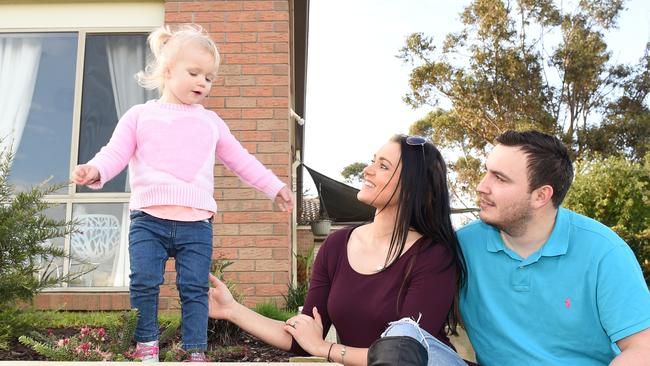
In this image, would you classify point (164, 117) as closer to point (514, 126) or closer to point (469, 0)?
point (514, 126)

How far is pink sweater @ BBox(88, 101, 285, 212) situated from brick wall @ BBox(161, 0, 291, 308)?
222 centimetres

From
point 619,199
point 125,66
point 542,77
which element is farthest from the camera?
point 542,77

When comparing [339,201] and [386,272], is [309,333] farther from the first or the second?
[339,201]

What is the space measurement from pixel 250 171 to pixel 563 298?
5.30ft

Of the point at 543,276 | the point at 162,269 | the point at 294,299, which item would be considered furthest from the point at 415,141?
the point at 294,299

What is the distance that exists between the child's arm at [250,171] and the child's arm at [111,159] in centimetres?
43

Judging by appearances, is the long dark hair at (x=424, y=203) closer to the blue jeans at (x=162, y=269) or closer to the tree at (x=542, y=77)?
the blue jeans at (x=162, y=269)

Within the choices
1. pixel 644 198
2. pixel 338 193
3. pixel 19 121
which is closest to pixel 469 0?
pixel 338 193

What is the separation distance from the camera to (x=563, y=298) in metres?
2.17

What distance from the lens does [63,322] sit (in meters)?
4.14

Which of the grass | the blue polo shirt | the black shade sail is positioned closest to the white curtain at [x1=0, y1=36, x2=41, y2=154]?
the grass

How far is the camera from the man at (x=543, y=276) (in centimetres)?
209

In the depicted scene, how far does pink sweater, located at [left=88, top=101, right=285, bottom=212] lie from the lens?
278cm

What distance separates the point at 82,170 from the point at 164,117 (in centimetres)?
46
